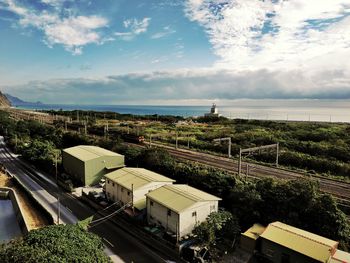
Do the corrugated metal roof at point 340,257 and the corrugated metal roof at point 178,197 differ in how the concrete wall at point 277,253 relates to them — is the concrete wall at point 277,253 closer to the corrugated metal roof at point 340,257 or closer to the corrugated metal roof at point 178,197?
the corrugated metal roof at point 340,257

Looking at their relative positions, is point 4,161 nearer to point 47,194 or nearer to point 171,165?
point 47,194

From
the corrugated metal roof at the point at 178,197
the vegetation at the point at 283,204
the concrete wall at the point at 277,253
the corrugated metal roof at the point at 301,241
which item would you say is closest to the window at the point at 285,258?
the concrete wall at the point at 277,253

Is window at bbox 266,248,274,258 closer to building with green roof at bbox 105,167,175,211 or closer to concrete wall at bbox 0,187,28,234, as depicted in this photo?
building with green roof at bbox 105,167,175,211

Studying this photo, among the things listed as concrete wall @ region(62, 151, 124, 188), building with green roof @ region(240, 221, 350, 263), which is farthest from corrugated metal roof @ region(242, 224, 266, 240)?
concrete wall @ region(62, 151, 124, 188)

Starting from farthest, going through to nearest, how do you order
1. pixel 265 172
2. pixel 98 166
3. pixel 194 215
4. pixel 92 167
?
pixel 98 166, pixel 92 167, pixel 265 172, pixel 194 215

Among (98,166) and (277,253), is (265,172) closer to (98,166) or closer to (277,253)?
(277,253)

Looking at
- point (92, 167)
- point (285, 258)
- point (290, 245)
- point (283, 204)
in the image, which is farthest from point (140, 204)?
point (290, 245)
